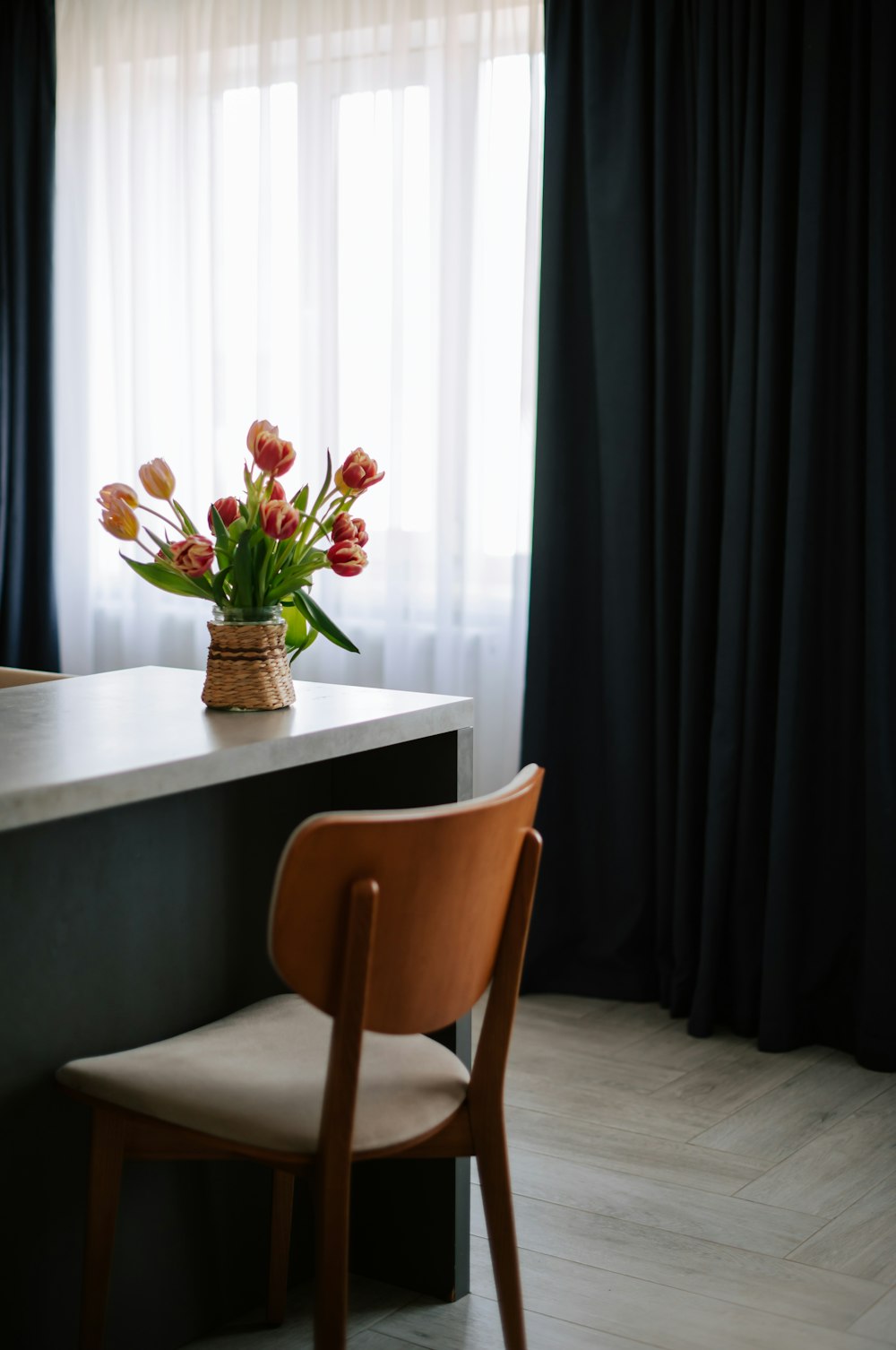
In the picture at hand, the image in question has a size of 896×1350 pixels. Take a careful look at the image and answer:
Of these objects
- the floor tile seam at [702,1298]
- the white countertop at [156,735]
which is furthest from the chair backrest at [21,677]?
the floor tile seam at [702,1298]

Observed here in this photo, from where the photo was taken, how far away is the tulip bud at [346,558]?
1.86 metres

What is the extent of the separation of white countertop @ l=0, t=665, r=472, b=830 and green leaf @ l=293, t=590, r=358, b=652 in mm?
97

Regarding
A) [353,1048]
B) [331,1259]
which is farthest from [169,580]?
[331,1259]

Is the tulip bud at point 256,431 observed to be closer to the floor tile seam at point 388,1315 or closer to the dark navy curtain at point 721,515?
the floor tile seam at point 388,1315

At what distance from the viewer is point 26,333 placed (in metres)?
4.26

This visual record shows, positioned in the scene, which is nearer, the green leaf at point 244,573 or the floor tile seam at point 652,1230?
the green leaf at point 244,573

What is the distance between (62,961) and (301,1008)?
0.30 metres

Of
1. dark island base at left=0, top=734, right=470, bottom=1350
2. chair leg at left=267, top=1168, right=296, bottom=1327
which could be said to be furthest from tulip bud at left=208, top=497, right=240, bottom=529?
chair leg at left=267, top=1168, right=296, bottom=1327

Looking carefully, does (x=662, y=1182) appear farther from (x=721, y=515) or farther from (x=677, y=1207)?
(x=721, y=515)

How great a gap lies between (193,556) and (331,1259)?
33.3 inches

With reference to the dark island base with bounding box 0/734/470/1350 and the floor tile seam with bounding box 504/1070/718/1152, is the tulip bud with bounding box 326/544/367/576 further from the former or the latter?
the floor tile seam with bounding box 504/1070/718/1152

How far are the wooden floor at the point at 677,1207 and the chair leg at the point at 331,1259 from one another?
0.60 m

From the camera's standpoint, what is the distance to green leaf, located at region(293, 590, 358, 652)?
73.9 inches

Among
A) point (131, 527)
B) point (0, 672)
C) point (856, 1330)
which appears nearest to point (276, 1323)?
point (856, 1330)
